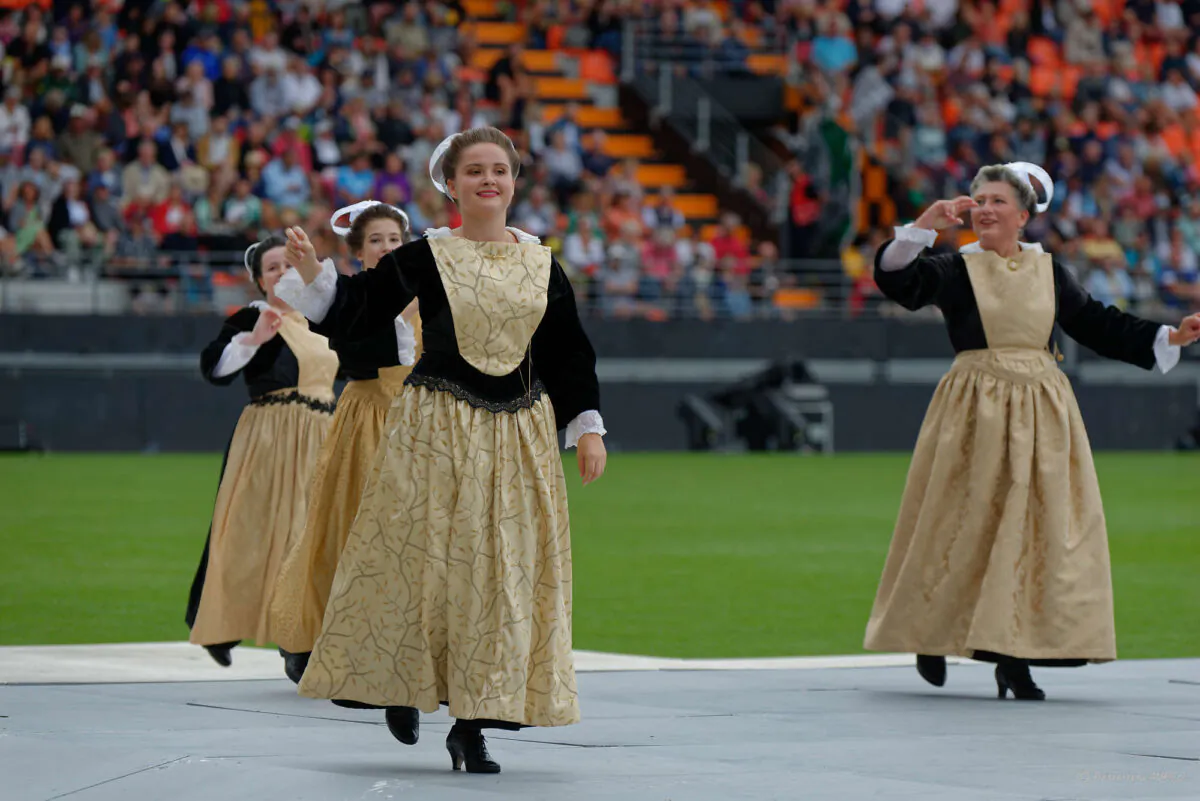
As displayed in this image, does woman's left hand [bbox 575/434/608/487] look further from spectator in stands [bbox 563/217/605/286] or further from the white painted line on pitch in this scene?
spectator in stands [bbox 563/217/605/286]

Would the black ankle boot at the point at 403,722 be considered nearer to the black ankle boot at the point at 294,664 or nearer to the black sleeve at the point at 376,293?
the black sleeve at the point at 376,293

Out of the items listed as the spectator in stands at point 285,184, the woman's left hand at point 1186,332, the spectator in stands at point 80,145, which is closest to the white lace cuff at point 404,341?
the woman's left hand at point 1186,332

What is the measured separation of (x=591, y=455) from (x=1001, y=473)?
227 cm

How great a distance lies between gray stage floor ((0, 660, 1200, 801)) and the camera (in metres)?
5.03

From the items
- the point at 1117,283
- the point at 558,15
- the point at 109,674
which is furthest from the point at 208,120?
the point at 109,674

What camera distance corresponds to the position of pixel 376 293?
5.54 metres

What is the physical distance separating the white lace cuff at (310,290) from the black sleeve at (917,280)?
2.60 meters

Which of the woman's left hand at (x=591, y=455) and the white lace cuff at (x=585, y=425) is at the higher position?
the white lace cuff at (x=585, y=425)

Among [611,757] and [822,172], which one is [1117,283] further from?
[611,757]

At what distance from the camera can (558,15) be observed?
2680cm

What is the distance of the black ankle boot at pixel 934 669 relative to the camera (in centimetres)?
733

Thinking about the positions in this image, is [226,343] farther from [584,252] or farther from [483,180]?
[584,252]

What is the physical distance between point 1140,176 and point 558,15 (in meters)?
7.82

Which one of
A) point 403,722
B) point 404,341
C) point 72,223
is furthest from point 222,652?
point 72,223
